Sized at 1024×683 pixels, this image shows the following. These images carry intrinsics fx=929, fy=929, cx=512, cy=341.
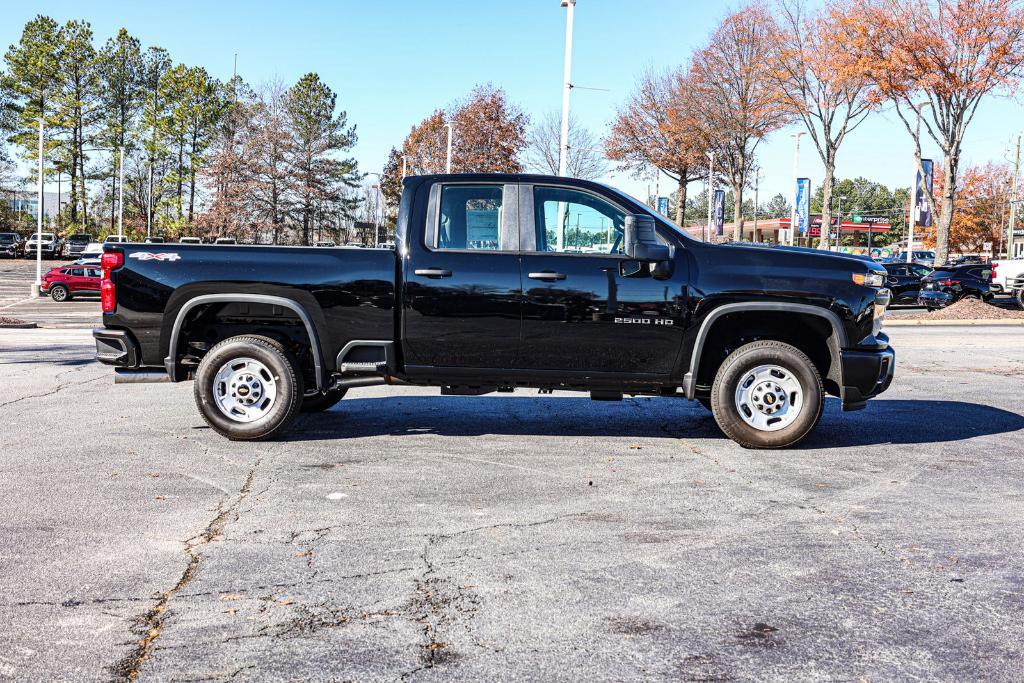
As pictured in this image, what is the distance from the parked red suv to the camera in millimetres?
33188

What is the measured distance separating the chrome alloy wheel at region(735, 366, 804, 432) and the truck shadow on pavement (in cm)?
39

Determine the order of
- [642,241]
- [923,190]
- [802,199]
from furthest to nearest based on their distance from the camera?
[802,199] < [923,190] < [642,241]

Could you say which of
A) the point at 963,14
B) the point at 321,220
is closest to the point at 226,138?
the point at 321,220

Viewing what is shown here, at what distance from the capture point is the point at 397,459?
22.2ft

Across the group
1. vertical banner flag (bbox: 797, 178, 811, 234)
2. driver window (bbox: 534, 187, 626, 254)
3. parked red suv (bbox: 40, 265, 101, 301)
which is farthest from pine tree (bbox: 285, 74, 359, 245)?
driver window (bbox: 534, 187, 626, 254)

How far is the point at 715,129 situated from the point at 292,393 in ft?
117

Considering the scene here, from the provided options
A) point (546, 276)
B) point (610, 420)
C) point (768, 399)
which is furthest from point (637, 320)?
point (610, 420)

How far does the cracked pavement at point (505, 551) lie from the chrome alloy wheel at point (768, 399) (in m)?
0.28

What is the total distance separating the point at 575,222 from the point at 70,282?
101 ft

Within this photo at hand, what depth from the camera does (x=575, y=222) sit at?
7.21 m

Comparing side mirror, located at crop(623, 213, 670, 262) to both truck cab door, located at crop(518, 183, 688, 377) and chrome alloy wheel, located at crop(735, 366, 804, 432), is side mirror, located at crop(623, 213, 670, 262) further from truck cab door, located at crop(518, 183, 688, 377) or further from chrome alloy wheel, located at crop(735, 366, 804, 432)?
chrome alloy wheel, located at crop(735, 366, 804, 432)

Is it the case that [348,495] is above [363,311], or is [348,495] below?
below

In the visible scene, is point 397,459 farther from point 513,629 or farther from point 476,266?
point 513,629

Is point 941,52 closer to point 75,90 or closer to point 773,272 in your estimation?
point 773,272
